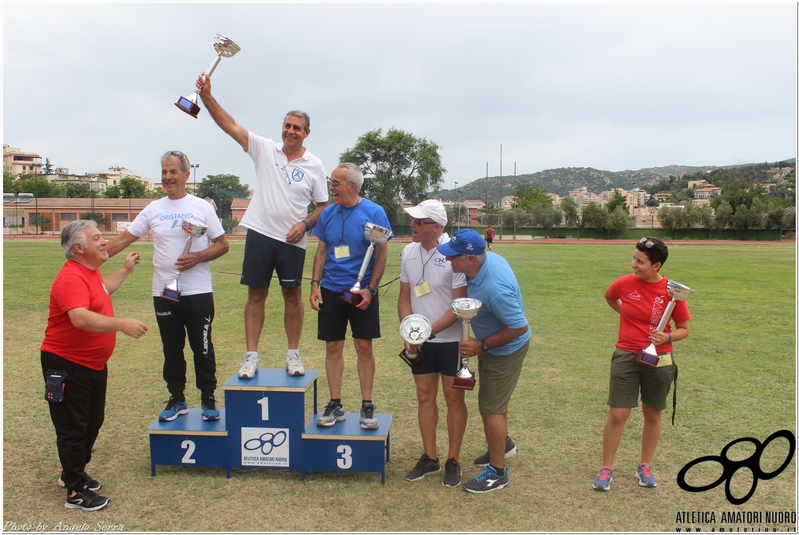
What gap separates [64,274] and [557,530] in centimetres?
346

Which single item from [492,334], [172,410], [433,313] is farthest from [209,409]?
[492,334]

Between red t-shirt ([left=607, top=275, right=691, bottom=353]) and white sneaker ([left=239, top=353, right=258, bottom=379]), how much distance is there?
9.00 feet

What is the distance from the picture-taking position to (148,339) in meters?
8.88

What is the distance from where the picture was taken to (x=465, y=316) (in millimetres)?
3859

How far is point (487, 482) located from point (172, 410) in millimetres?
2443

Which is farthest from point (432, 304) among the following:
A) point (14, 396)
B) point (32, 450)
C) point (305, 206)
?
point (14, 396)

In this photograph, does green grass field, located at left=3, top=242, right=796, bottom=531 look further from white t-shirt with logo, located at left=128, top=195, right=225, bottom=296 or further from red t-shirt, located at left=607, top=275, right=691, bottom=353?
white t-shirt with logo, located at left=128, top=195, right=225, bottom=296

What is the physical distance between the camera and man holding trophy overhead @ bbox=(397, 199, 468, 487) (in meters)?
A: 4.25

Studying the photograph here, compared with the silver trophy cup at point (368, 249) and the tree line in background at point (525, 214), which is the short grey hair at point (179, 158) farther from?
the tree line in background at point (525, 214)

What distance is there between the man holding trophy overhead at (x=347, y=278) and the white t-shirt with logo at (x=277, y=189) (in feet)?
0.81

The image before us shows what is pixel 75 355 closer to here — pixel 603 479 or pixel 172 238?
pixel 172 238

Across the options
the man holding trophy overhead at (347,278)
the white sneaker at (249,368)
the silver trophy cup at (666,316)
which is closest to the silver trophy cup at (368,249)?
the man holding trophy overhead at (347,278)

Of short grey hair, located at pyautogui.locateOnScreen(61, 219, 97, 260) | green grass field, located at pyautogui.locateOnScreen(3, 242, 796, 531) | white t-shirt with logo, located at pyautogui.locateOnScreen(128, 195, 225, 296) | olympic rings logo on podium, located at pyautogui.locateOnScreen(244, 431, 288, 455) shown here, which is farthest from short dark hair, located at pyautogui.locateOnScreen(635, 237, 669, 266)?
short grey hair, located at pyautogui.locateOnScreen(61, 219, 97, 260)

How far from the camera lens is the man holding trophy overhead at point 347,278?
4.43m
